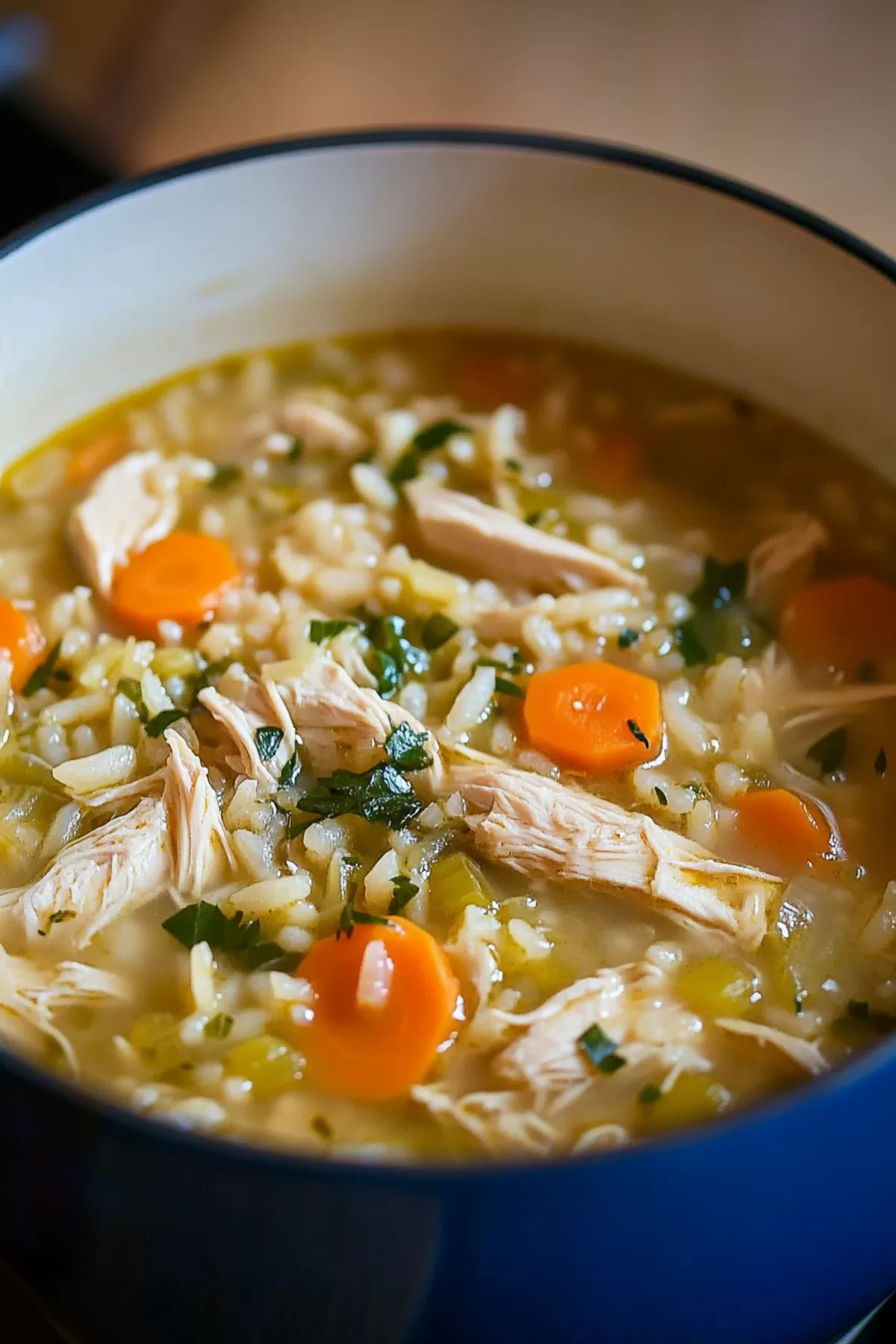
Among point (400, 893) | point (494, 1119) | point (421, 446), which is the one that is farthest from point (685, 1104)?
point (421, 446)

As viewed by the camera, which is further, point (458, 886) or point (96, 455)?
point (96, 455)

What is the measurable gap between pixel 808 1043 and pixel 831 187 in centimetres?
227

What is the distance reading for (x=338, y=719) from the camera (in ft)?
7.07

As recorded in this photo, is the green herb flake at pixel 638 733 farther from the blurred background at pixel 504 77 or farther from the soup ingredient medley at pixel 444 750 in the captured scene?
the blurred background at pixel 504 77

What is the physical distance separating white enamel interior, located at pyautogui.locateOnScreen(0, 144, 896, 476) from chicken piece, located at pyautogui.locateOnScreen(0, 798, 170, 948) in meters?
1.00

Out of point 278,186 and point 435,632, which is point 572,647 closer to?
point 435,632

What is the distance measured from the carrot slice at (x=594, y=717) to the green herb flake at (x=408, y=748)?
0.18 meters

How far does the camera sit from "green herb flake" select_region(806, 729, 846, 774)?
87.0 inches

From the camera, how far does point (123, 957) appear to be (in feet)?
6.45

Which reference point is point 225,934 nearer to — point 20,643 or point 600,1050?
point 600,1050

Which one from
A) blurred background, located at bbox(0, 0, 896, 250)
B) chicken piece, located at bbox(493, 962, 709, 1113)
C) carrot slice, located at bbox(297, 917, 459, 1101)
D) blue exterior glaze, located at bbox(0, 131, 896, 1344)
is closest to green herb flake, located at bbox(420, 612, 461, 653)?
carrot slice, located at bbox(297, 917, 459, 1101)

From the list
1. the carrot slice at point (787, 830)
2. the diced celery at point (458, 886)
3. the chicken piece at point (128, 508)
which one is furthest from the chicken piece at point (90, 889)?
the carrot slice at point (787, 830)

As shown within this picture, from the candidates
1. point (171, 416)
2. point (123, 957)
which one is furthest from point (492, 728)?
point (171, 416)

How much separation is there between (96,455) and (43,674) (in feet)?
1.87
